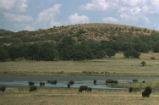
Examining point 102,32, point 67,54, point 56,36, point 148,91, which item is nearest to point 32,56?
point 67,54

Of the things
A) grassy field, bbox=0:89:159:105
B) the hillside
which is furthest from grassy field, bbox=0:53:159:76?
the hillside

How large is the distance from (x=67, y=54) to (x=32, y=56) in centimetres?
1101

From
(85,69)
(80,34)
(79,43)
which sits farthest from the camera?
(80,34)

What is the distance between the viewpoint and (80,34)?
158 m

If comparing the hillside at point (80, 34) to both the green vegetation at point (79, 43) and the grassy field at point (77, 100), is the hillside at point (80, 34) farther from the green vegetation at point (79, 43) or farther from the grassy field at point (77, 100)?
the grassy field at point (77, 100)

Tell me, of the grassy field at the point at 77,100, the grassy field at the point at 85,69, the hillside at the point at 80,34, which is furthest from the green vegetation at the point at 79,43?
the grassy field at the point at 77,100

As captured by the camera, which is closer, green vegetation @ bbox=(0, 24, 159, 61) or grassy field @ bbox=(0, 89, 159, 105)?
grassy field @ bbox=(0, 89, 159, 105)

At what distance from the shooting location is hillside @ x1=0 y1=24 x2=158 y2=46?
5881 inches

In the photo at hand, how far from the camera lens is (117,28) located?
172 metres

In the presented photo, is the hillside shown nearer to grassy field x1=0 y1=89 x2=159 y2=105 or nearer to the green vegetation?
the green vegetation

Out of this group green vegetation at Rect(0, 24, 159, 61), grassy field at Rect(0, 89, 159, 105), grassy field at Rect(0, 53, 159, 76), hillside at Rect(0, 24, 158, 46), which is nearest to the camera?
grassy field at Rect(0, 89, 159, 105)

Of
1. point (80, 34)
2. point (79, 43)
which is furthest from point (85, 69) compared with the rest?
point (80, 34)

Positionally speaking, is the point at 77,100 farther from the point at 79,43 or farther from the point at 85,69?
the point at 79,43

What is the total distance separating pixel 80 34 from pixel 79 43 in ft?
63.5
